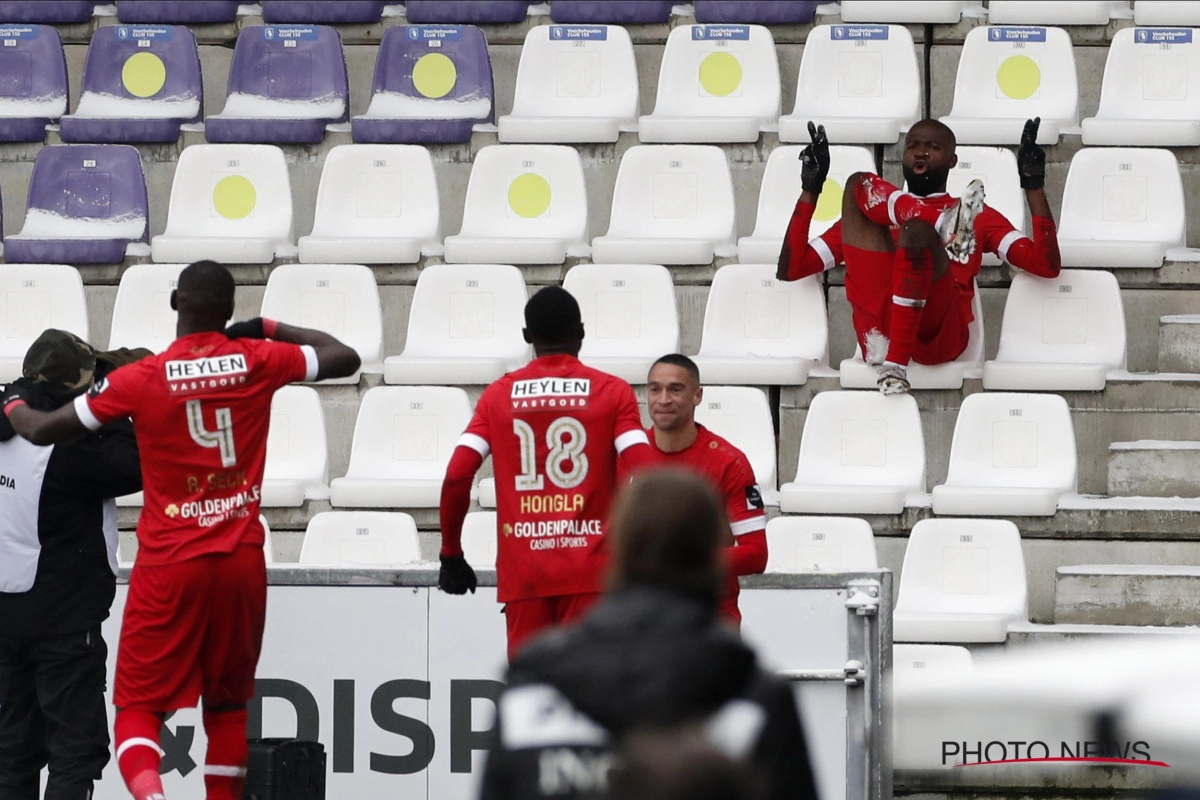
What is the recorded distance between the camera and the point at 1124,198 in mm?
9031

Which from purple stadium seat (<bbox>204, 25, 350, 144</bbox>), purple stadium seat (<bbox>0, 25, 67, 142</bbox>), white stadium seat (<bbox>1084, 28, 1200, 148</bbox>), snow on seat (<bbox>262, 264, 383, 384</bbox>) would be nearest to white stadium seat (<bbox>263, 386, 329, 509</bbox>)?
snow on seat (<bbox>262, 264, 383, 384</bbox>)

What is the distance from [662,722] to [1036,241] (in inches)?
248

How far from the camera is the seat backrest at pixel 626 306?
28.4ft

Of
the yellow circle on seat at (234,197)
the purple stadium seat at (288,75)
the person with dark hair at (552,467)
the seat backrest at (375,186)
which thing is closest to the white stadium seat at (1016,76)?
the seat backrest at (375,186)

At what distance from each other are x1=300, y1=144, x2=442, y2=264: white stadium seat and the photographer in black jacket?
348 centimetres

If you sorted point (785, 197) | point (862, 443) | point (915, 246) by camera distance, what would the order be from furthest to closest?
point (785, 197), point (862, 443), point (915, 246)

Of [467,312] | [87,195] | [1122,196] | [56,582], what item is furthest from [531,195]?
[56,582]

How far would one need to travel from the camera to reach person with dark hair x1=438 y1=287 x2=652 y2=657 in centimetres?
576

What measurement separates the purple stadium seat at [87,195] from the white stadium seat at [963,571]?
13.8ft

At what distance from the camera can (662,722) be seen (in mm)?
2549

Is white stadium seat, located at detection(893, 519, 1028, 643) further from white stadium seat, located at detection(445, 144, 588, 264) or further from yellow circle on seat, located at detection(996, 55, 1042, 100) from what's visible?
yellow circle on seat, located at detection(996, 55, 1042, 100)

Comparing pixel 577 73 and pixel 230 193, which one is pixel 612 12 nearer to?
pixel 577 73

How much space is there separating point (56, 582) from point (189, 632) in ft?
1.88

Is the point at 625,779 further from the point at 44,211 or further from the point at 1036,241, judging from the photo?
the point at 44,211
